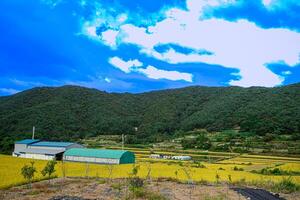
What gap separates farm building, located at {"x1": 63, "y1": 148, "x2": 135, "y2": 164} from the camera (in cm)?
4175

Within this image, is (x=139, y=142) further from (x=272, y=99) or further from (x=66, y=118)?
(x=272, y=99)

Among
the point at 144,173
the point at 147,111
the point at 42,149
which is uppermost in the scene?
the point at 147,111

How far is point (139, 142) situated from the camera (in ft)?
262

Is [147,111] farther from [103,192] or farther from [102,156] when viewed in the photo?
[103,192]

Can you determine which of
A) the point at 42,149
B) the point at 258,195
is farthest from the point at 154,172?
the point at 42,149

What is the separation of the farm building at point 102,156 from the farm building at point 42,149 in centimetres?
370

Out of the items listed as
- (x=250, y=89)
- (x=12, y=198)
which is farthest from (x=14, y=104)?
(x=12, y=198)

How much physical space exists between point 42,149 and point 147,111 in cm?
6409

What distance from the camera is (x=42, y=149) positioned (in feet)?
168

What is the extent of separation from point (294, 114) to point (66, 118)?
5818 cm

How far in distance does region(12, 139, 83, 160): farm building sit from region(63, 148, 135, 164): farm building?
370 centimetres

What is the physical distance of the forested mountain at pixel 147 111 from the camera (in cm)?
7988

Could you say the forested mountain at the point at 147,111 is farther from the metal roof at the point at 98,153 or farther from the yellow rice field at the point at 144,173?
the yellow rice field at the point at 144,173

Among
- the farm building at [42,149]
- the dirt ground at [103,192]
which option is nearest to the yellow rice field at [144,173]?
the dirt ground at [103,192]
